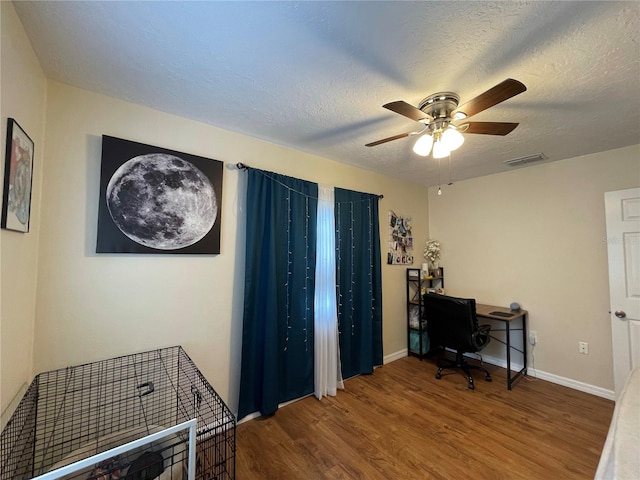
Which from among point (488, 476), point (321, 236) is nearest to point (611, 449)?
point (488, 476)

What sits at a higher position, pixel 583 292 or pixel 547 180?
pixel 547 180

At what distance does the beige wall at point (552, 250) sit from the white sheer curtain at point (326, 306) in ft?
6.63

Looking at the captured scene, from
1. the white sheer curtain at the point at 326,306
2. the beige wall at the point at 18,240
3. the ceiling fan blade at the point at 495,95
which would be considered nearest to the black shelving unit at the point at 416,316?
the white sheer curtain at the point at 326,306

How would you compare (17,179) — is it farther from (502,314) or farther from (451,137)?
(502,314)

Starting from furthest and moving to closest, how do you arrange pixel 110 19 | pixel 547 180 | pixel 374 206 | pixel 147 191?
pixel 374 206
pixel 547 180
pixel 147 191
pixel 110 19

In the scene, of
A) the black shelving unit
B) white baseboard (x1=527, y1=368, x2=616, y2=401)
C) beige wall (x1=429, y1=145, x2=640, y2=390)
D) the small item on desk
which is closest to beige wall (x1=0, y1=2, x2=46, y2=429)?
the black shelving unit

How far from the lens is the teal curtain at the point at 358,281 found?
2.85m

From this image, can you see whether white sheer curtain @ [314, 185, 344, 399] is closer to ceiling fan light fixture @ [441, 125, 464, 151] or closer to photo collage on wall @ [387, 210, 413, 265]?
photo collage on wall @ [387, 210, 413, 265]

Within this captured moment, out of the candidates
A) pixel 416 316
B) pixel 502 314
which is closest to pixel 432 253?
pixel 416 316

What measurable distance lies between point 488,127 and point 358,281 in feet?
6.19

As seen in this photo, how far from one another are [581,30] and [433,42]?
65 cm

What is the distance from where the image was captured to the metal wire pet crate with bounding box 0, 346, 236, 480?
1269 millimetres

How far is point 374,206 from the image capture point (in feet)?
10.4

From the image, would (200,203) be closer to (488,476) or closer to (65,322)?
(65,322)
